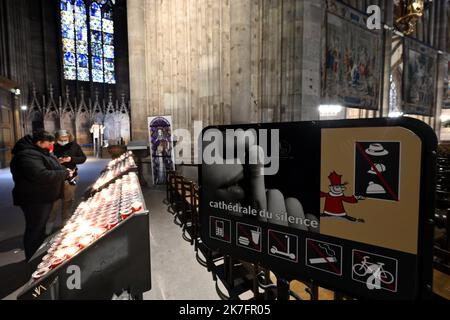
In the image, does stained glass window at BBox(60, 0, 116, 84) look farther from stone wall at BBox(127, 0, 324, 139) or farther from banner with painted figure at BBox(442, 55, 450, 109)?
banner with painted figure at BBox(442, 55, 450, 109)

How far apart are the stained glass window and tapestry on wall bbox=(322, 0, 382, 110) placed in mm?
19183

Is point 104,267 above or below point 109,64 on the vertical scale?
below

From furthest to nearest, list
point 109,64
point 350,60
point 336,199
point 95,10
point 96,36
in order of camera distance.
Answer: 1. point 109,64
2. point 96,36
3. point 95,10
4. point 350,60
5. point 336,199

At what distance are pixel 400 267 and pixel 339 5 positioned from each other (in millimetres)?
11775

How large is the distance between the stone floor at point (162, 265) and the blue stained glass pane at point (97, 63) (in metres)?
20.3

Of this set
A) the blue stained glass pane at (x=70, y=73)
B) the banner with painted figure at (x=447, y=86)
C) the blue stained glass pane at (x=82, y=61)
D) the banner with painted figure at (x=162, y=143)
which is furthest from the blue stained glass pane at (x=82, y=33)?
the banner with painted figure at (x=447, y=86)

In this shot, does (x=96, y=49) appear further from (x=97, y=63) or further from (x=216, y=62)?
(x=216, y=62)

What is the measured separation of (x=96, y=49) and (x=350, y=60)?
67.0 feet

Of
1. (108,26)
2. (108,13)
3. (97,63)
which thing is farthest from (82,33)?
(108,13)

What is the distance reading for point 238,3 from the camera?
5777mm

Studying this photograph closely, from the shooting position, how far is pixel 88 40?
68.1 ft

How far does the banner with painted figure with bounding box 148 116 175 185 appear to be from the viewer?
6.49 m

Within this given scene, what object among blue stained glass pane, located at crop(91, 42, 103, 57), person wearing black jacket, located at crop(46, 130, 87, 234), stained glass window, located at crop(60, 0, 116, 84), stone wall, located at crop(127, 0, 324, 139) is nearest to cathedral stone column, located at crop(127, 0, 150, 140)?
stone wall, located at crop(127, 0, 324, 139)

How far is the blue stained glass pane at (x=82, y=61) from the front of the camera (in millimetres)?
20625
